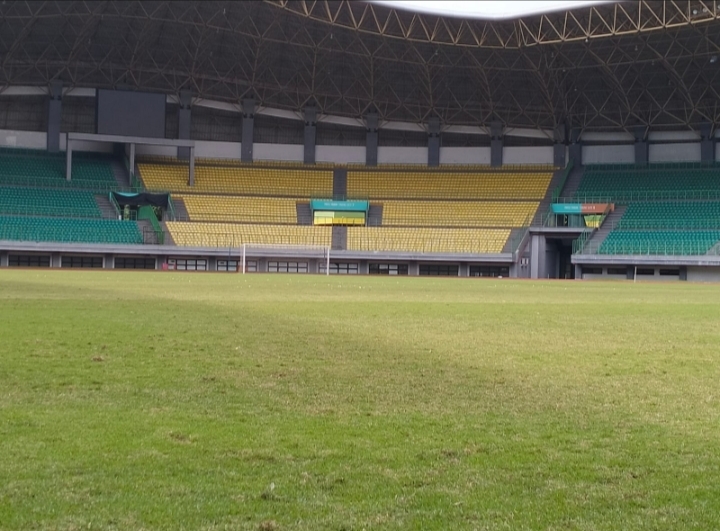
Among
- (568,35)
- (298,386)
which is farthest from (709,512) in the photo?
(568,35)

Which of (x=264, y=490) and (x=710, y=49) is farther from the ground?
(x=710, y=49)

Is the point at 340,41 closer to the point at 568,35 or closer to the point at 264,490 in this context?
the point at 568,35

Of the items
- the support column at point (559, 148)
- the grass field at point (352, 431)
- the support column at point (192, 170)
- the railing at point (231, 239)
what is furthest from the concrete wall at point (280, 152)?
the grass field at point (352, 431)

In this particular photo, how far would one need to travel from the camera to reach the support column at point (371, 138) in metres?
74.2

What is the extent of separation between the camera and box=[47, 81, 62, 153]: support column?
6756cm

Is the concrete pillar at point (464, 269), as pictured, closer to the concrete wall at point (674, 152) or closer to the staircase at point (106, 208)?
the concrete wall at point (674, 152)

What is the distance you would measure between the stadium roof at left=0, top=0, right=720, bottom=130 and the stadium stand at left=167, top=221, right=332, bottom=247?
43.9 ft

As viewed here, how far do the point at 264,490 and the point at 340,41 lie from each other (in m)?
63.2

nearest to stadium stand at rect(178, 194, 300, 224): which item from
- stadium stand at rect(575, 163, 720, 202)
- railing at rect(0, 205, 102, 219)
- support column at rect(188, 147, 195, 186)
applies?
support column at rect(188, 147, 195, 186)

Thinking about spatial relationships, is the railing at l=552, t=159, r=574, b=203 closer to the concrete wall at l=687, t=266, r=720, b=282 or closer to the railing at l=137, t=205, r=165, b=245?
the concrete wall at l=687, t=266, r=720, b=282

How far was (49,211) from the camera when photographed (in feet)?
210

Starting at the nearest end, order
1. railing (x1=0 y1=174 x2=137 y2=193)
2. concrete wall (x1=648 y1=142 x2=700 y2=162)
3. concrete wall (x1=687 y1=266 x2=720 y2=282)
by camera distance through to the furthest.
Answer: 1. concrete wall (x1=687 y1=266 x2=720 y2=282)
2. railing (x1=0 y1=174 x2=137 y2=193)
3. concrete wall (x1=648 y1=142 x2=700 y2=162)

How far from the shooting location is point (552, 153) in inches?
2953

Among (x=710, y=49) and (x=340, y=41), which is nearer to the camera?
(x=710, y=49)
